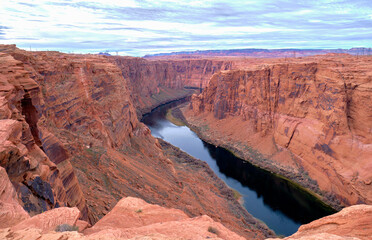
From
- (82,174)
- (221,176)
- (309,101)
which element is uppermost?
(309,101)

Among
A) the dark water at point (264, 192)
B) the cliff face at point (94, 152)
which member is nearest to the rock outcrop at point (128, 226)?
the cliff face at point (94, 152)

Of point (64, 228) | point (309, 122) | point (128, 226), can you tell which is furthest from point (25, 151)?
point (309, 122)

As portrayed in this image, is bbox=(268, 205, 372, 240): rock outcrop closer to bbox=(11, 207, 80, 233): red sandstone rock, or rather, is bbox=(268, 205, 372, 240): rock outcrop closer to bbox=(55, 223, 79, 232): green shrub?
bbox=(55, 223, 79, 232): green shrub

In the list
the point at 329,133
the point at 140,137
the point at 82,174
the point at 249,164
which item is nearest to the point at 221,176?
the point at 249,164

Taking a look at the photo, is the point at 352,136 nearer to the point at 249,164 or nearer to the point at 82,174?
the point at 249,164

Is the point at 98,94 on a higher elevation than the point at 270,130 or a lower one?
higher

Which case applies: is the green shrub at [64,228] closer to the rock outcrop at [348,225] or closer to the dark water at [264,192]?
the rock outcrop at [348,225]
